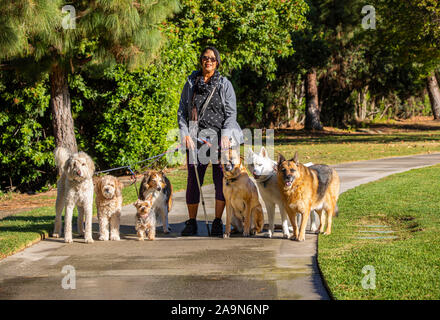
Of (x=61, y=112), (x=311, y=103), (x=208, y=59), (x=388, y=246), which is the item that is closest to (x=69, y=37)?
(x=61, y=112)

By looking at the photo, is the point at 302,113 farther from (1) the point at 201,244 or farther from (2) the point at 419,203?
(1) the point at 201,244

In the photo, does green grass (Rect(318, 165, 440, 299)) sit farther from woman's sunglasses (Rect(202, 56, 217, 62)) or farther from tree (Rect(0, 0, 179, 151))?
tree (Rect(0, 0, 179, 151))

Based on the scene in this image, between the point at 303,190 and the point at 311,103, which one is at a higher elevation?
the point at 311,103

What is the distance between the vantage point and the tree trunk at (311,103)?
34531 mm

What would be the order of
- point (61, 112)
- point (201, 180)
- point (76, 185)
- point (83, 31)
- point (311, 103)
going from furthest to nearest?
point (311, 103) < point (61, 112) < point (83, 31) < point (201, 180) < point (76, 185)

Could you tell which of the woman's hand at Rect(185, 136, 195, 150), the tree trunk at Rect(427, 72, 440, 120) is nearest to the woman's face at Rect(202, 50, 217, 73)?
the woman's hand at Rect(185, 136, 195, 150)

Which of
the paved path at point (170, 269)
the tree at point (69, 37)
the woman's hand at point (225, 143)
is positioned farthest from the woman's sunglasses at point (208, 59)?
the tree at point (69, 37)

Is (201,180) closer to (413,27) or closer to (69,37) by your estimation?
(69,37)

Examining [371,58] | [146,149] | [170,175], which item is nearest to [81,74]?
Result: [146,149]

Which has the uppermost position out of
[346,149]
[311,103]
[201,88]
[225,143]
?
[311,103]

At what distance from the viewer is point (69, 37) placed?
35.5 feet

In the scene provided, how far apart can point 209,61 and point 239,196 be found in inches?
71.9

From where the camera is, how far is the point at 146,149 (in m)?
15.0

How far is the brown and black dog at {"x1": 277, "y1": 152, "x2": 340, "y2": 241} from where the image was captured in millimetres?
7422
